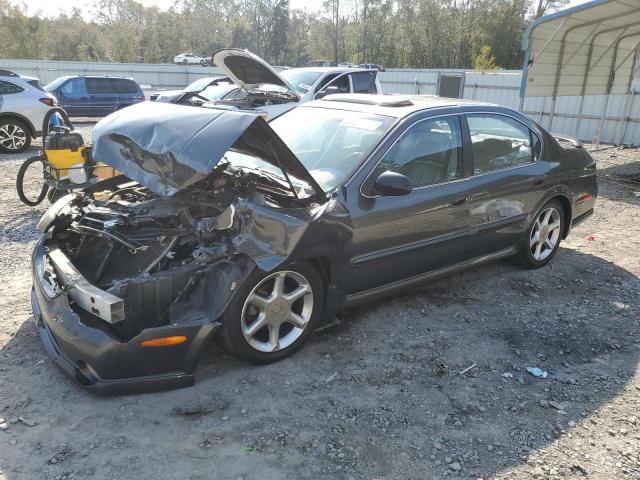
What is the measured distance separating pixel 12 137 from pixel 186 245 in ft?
32.3

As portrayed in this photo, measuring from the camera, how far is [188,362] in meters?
2.91

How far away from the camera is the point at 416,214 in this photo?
3.76m

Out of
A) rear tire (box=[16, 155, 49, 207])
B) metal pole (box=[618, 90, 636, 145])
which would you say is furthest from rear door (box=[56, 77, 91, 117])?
metal pole (box=[618, 90, 636, 145])

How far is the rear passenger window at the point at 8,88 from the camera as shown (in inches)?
421

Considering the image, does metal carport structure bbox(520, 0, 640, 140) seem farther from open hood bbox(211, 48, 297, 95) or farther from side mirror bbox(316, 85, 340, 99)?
open hood bbox(211, 48, 297, 95)

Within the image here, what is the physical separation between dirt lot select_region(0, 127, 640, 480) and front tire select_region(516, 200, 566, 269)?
65cm

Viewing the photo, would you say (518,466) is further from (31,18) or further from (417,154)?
(31,18)

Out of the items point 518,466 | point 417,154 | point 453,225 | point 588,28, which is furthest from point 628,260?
point 588,28

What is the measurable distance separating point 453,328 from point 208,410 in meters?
2.00

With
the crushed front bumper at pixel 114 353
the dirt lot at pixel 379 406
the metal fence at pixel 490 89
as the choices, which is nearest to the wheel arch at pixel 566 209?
the dirt lot at pixel 379 406

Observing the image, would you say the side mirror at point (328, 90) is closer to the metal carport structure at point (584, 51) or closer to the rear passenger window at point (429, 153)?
the metal carport structure at point (584, 51)

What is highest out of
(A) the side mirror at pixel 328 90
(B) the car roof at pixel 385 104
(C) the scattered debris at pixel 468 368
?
(B) the car roof at pixel 385 104

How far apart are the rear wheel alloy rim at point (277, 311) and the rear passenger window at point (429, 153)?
1058 mm

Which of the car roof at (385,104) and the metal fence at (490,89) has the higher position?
the car roof at (385,104)
